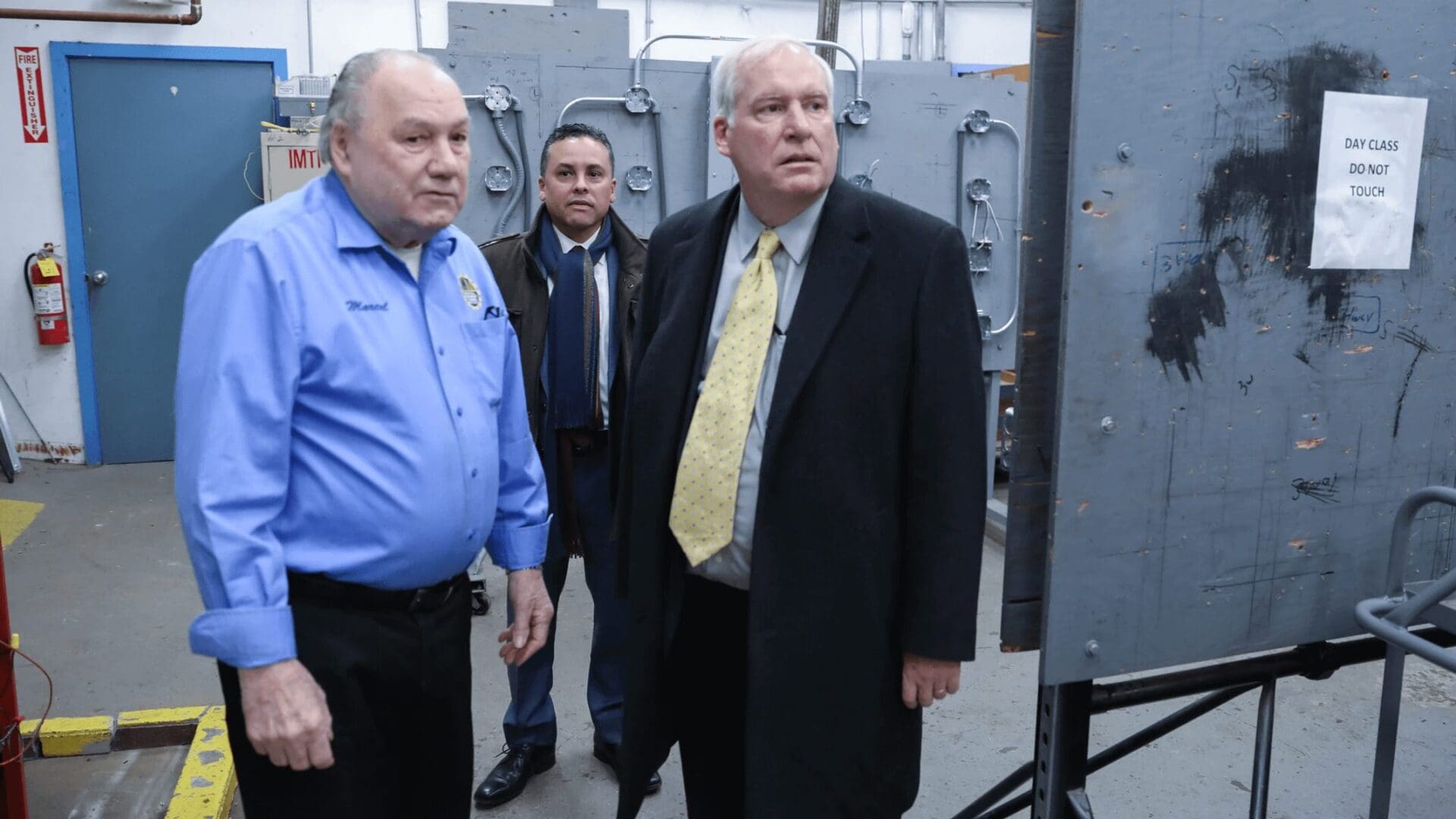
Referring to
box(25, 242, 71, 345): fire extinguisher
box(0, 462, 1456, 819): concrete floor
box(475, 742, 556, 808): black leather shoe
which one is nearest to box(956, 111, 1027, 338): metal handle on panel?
box(0, 462, 1456, 819): concrete floor

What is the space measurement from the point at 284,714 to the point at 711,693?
29.9 inches

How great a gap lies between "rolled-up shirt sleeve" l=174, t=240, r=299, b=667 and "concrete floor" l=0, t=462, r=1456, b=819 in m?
1.50

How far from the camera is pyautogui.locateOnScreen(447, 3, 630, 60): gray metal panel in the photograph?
4582 millimetres

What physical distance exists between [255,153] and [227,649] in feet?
19.6

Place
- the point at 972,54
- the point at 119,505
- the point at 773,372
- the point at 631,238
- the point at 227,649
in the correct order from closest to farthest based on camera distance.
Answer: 1. the point at 227,649
2. the point at 773,372
3. the point at 631,238
4. the point at 119,505
5. the point at 972,54

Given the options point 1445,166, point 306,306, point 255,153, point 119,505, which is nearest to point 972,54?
point 255,153

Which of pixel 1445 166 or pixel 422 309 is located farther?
pixel 1445 166

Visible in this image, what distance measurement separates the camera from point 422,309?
164 centimetres

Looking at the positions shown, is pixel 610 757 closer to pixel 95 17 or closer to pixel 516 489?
pixel 516 489

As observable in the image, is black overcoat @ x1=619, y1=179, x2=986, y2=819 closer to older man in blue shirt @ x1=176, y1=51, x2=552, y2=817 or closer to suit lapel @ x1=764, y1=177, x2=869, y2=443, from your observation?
suit lapel @ x1=764, y1=177, x2=869, y2=443

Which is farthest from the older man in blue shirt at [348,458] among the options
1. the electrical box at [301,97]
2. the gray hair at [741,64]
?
the electrical box at [301,97]

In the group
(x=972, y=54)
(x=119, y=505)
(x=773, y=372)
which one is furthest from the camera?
(x=972, y=54)

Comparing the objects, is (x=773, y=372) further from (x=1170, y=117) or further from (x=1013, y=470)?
(x=1170, y=117)

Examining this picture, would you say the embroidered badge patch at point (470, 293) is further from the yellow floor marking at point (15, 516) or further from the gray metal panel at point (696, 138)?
the yellow floor marking at point (15, 516)
